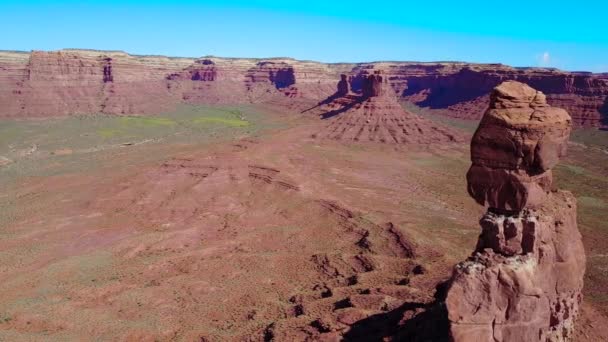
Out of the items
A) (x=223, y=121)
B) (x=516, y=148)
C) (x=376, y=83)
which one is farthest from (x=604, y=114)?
(x=516, y=148)

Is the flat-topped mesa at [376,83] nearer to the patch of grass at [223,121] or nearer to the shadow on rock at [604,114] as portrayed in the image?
the patch of grass at [223,121]

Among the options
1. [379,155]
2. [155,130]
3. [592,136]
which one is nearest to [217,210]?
[379,155]

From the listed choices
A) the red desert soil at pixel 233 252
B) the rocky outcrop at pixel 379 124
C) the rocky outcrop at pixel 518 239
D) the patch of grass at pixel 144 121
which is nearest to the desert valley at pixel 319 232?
the rocky outcrop at pixel 518 239

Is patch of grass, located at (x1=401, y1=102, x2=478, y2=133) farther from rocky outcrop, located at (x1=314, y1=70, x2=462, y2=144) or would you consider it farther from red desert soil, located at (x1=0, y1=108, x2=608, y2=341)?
red desert soil, located at (x1=0, y1=108, x2=608, y2=341)

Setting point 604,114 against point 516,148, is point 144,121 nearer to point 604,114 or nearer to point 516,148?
point 604,114

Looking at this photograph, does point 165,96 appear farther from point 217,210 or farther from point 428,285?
point 428,285
